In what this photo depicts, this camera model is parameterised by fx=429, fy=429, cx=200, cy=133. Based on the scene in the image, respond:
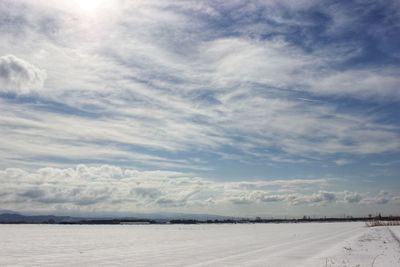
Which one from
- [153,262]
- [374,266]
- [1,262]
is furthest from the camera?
[153,262]

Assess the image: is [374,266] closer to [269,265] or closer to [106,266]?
[269,265]

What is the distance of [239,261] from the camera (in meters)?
31.8

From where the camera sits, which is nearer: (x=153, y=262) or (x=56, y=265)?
(x=56, y=265)

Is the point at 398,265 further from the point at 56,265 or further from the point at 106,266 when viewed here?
the point at 56,265

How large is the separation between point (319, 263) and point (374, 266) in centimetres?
391

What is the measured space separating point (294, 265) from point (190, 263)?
7137 mm

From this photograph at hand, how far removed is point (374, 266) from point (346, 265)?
1.72 m

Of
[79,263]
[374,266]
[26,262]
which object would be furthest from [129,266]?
[374,266]

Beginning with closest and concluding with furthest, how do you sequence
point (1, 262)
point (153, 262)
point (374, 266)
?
point (374, 266)
point (1, 262)
point (153, 262)

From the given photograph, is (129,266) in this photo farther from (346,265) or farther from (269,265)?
(346,265)

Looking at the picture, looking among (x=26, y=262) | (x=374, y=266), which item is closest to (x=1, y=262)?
(x=26, y=262)

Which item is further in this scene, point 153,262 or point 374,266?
point 153,262

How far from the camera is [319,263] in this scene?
30.2 metres

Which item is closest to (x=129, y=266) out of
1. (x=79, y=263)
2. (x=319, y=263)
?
(x=79, y=263)
